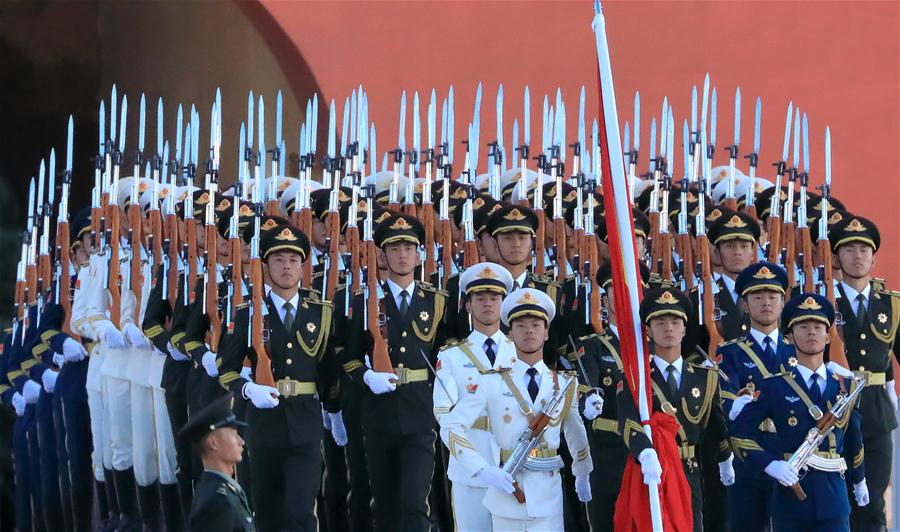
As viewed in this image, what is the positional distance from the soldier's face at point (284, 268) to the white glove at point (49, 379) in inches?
142

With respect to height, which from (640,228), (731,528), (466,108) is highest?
(466,108)

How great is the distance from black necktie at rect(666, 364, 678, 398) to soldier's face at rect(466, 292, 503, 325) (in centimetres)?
100

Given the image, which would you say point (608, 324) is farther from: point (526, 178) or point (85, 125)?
point (85, 125)

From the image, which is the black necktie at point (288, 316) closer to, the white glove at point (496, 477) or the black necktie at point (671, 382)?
the white glove at point (496, 477)

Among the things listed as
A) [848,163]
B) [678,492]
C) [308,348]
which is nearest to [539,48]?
[848,163]

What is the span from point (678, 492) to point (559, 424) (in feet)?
2.59

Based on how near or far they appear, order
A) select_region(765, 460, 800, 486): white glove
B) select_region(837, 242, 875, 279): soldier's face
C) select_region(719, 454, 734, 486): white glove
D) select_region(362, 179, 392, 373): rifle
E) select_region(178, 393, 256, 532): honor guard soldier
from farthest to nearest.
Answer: select_region(837, 242, 875, 279): soldier's face < select_region(362, 179, 392, 373): rifle < select_region(719, 454, 734, 486): white glove < select_region(765, 460, 800, 486): white glove < select_region(178, 393, 256, 532): honor guard soldier

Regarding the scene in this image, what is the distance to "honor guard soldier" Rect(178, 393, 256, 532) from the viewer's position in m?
7.46

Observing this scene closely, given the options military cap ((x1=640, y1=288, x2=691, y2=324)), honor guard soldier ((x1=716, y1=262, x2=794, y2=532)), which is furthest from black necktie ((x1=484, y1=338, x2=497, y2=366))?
honor guard soldier ((x1=716, y1=262, x2=794, y2=532))

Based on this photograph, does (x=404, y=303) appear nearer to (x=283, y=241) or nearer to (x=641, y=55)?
(x=283, y=241)

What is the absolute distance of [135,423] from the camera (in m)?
13.0

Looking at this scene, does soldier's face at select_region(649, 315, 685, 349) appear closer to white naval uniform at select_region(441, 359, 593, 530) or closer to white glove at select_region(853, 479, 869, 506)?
white naval uniform at select_region(441, 359, 593, 530)

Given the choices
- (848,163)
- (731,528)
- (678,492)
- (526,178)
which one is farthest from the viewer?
(848,163)

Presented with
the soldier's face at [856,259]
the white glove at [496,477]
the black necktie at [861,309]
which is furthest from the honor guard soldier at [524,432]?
the soldier's face at [856,259]
